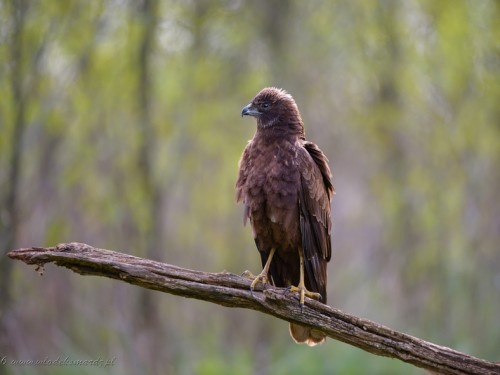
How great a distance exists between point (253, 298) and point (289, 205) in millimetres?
1242

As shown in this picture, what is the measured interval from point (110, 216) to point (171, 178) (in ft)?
4.40

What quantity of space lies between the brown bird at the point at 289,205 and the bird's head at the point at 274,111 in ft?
0.05

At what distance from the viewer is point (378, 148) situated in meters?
15.3

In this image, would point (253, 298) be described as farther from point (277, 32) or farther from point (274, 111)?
point (277, 32)

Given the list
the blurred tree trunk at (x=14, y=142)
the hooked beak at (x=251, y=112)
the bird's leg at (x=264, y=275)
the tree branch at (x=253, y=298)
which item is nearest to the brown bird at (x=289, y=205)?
the bird's leg at (x=264, y=275)

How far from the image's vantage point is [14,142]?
29.9ft

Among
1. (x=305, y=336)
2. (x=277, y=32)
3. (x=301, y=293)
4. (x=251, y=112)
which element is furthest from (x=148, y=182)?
(x=301, y=293)

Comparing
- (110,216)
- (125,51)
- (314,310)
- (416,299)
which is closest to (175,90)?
(125,51)

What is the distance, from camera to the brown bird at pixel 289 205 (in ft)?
21.1

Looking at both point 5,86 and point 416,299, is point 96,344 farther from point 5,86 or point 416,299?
point 416,299

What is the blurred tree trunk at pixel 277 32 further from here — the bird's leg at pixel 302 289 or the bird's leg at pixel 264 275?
the bird's leg at pixel 302 289

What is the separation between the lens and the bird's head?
7.02m

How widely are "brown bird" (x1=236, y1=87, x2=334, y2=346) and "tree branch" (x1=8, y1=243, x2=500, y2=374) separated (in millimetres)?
646

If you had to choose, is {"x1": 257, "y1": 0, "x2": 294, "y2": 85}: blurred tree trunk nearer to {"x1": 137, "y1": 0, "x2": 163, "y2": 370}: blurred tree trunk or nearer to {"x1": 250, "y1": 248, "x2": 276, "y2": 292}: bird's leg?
{"x1": 137, "y1": 0, "x2": 163, "y2": 370}: blurred tree trunk
